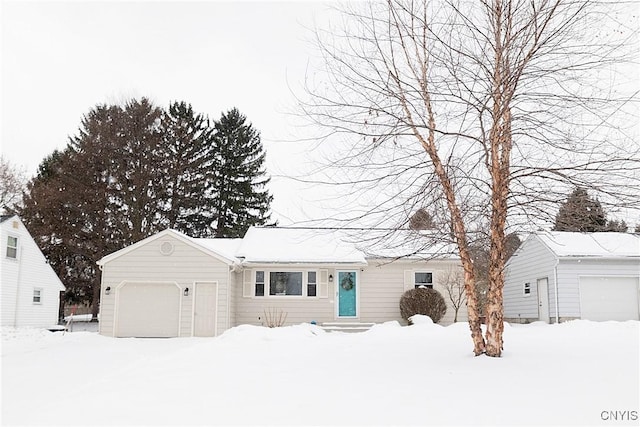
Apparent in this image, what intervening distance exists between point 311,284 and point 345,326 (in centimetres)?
197

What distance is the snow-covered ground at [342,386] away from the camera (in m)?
5.52

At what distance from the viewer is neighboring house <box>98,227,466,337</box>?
59.8 feet

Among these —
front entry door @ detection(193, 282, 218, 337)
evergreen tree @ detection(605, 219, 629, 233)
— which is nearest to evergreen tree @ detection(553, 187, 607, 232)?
evergreen tree @ detection(605, 219, 629, 233)

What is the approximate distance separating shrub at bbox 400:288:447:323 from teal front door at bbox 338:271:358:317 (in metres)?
1.78

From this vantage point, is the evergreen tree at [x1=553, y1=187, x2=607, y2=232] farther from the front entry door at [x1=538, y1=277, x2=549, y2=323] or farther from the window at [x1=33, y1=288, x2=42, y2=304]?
the window at [x1=33, y1=288, x2=42, y2=304]

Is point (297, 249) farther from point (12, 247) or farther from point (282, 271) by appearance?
point (12, 247)

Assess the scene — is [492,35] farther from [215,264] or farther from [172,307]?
[172,307]

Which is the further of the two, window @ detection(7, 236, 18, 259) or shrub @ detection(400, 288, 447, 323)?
window @ detection(7, 236, 18, 259)

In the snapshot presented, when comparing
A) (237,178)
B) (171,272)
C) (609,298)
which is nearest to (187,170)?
(237,178)

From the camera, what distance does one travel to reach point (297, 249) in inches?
821

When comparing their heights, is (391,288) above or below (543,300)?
above

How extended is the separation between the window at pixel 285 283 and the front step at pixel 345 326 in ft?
5.39

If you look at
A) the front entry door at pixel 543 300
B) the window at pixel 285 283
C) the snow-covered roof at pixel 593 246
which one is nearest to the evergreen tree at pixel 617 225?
the snow-covered roof at pixel 593 246

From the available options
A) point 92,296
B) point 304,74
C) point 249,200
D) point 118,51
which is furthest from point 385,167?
point 92,296
